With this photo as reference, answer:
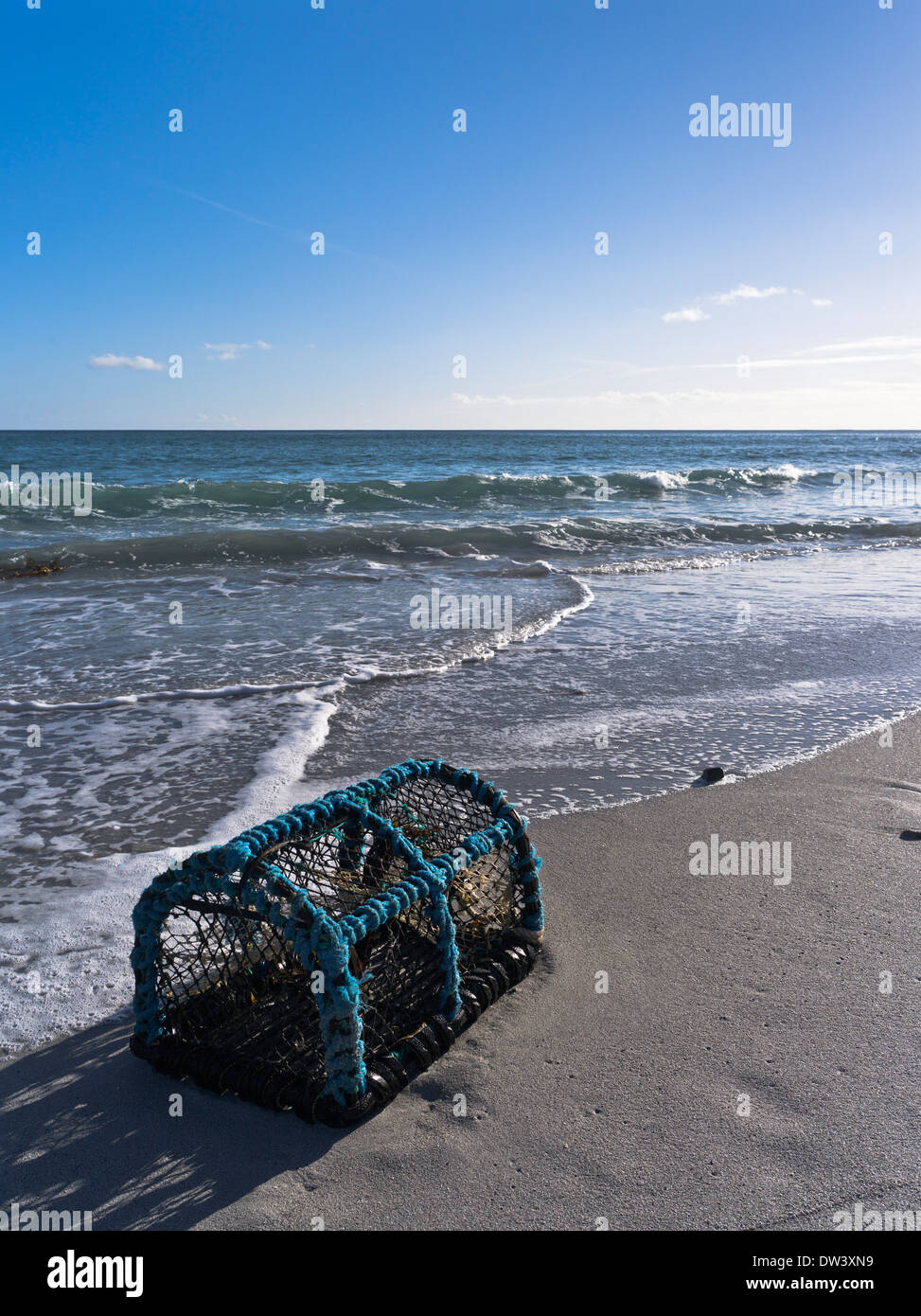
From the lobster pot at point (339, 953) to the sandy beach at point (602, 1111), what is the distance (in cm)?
10

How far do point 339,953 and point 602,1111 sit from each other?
2.93ft

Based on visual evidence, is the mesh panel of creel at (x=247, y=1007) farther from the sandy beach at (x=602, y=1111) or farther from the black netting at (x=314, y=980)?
the sandy beach at (x=602, y=1111)

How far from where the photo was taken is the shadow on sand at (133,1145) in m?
2.20

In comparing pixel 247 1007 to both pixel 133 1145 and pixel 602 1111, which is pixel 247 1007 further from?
pixel 602 1111

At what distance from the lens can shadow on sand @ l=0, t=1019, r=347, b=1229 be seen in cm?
220

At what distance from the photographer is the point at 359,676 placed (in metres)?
7.23

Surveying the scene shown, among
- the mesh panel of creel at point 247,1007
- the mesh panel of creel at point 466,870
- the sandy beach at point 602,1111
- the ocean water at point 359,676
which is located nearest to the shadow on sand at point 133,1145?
the sandy beach at point 602,1111

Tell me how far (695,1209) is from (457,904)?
1362 millimetres

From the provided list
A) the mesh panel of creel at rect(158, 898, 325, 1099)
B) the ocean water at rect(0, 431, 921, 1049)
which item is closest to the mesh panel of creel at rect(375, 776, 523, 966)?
the mesh panel of creel at rect(158, 898, 325, 1099)

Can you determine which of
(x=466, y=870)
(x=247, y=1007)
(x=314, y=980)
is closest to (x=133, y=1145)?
(x=247, y=1007)

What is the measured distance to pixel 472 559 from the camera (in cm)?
1504

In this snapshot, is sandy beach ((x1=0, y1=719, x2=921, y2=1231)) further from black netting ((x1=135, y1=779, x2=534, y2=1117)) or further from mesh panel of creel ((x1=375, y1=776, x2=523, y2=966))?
mesh panel of creel ((x1=375, y1=776, x2=523, y2=966))
